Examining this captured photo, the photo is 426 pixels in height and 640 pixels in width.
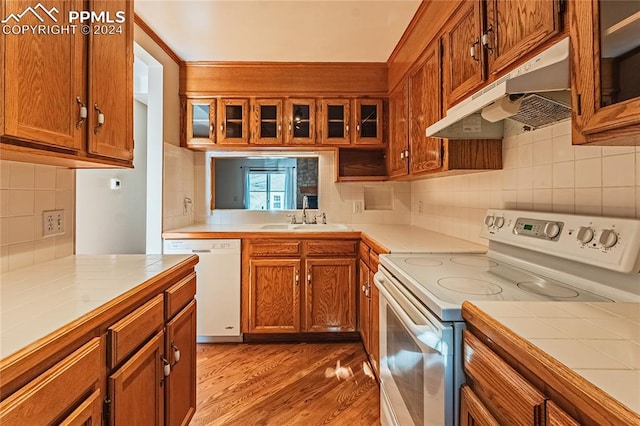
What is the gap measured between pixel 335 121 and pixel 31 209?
222 cm

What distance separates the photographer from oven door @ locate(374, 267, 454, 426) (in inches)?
34.6

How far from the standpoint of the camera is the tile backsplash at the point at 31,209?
117 cm

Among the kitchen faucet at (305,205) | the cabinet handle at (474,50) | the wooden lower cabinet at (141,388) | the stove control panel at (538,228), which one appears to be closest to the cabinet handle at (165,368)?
the wooden lower cabinet at (141,388)

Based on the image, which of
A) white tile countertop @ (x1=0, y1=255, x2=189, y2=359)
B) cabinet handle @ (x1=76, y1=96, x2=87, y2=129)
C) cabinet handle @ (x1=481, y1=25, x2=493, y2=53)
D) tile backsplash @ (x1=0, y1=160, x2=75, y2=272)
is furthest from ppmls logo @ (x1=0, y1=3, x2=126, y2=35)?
cabinet handle @ (x1=481, y1=25, x2=493, y2=53)

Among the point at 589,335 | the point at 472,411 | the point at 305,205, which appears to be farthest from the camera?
the point at 305,205

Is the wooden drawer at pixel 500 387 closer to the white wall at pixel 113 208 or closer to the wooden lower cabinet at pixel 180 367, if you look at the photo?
the wooden lower cabinet at pixel 180 367

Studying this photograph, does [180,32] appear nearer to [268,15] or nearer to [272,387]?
[268,15]

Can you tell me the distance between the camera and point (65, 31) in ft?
3.58

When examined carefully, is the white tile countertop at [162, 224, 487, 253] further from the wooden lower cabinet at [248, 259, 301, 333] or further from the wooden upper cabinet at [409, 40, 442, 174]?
the wooden upper cabinet at [409, 40, 442, 174]

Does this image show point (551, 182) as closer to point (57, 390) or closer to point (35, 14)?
point (57, 390)

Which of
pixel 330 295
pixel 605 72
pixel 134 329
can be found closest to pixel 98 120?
pixel 134 329

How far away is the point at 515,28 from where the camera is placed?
3.74 feet

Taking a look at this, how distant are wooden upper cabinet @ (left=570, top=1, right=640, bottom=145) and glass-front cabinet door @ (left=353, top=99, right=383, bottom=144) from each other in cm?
208

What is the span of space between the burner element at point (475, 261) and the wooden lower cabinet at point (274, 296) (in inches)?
53.1
